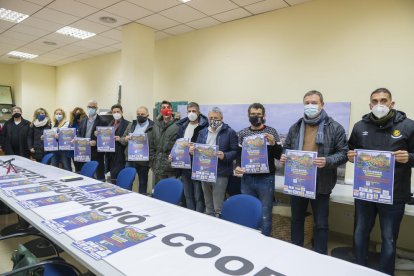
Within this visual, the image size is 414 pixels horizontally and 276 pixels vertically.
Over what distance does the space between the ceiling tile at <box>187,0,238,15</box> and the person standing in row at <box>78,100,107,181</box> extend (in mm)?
2261

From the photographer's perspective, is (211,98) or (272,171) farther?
(211,98)

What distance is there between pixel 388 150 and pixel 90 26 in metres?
4.93

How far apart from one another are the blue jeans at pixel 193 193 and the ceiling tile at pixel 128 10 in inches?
101

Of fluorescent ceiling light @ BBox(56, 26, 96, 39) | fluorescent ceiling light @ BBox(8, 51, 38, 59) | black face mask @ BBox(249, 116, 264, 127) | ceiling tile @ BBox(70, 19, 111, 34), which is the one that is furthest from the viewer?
fluorescent ceiling light @ BBox(8, 51, 38, 59)

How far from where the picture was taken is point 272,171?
109 inches

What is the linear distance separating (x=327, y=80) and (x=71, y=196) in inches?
128

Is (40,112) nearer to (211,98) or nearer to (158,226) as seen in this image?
(211,98)

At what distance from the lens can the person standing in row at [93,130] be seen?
14.6 ft

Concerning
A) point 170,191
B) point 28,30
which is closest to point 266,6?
point 170,191

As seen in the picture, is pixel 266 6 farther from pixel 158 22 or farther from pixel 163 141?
pixel 163 141

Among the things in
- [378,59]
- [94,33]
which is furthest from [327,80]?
[94,33]

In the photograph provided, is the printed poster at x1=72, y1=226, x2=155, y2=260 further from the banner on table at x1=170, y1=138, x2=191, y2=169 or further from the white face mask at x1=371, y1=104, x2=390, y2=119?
the white face mask at x1=371, y1=104, x2=390, y2=119

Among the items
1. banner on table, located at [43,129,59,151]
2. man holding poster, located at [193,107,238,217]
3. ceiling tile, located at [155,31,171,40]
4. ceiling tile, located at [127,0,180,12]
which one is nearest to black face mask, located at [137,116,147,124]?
man holding poster, located at [193,107,238,217]

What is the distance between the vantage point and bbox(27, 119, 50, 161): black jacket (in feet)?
17.0
